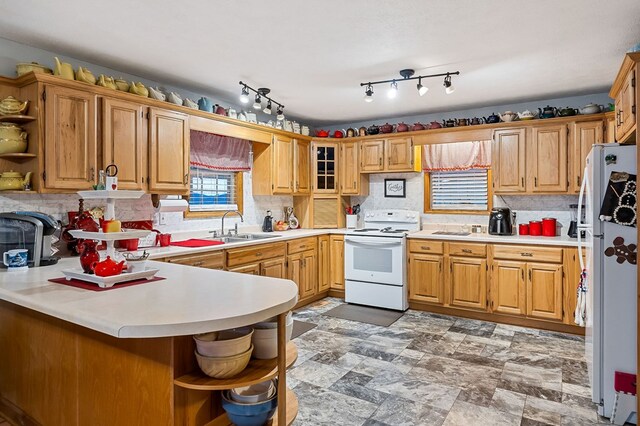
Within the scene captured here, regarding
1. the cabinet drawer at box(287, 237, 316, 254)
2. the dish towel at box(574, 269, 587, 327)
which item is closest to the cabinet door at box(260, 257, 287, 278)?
the cabinet drawer at box(287, 237, 316, 254)

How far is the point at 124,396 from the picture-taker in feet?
5.12

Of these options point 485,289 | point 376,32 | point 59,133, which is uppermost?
point 376,32

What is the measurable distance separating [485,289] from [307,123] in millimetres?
3447

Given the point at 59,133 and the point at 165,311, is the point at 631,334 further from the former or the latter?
the point at 59,133

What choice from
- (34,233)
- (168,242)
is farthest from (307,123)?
(34,233)

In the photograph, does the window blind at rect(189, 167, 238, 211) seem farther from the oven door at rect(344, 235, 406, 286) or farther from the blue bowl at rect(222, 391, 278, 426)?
the blue bowl at rect(222, 391, 278, 426)

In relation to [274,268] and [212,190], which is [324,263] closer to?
[274,268]

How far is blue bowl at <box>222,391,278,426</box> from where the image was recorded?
4.84 ft

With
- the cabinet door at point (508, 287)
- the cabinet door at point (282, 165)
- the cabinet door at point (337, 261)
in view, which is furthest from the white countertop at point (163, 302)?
the cabinet door at point (337, 261)

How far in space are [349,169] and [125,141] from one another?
3.11 metres

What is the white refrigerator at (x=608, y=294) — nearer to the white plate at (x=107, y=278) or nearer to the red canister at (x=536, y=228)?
the red canister at (x=536, y=228)

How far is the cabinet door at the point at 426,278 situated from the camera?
15.0ft

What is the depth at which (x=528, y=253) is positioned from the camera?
4055mm

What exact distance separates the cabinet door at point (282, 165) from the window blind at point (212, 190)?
0.52m
